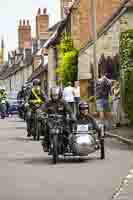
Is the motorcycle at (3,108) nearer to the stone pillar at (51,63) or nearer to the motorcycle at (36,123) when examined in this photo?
the motorcycle at (36,123)

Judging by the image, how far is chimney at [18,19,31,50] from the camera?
92.4m

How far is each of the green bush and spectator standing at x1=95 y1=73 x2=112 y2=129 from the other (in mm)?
702

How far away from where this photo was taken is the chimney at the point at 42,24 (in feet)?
270

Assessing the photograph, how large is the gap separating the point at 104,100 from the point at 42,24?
58.9 meters

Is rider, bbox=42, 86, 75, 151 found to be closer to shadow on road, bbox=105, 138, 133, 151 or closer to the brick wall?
shadow on road, bbox=105, 138, 133, 151

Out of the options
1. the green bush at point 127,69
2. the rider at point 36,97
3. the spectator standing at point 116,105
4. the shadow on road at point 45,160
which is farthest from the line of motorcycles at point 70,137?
the spectator standing at point 116,105

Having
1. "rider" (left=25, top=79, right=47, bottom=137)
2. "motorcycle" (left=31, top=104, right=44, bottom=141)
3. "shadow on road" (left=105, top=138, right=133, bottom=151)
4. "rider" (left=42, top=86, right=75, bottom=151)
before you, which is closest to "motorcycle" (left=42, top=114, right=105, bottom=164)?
"rider" (left=42, top=86, right=75, bottom=151)

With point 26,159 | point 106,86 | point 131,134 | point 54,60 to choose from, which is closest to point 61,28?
point 54,60

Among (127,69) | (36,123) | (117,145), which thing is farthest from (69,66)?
(117,145)

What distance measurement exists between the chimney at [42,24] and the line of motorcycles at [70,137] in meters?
65.2

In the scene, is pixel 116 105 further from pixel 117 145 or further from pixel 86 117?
pixel 86 117

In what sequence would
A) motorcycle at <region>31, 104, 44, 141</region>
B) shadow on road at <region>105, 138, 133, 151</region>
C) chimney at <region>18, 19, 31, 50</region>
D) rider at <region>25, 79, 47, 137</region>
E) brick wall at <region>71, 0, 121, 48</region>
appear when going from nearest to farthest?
shadow on road at <region>105, 138, 133, 151</region>
motorcycle at <region>31, 104, 44, 141</region>
rider at <region>25, 79, 47, 137</region>
brick wall at <region>71, 0, 121, 48</region>
chimney at <region>18, 19, 31, 50</region>

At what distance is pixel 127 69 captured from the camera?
2462cm

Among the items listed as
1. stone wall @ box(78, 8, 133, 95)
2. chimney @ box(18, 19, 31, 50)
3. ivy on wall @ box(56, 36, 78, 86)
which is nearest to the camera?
stone wall @ box(78, 8, 133, 95)
